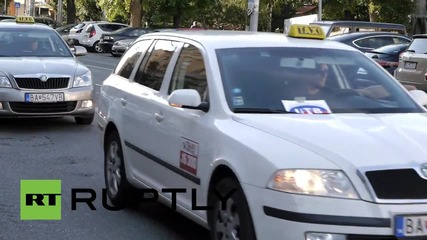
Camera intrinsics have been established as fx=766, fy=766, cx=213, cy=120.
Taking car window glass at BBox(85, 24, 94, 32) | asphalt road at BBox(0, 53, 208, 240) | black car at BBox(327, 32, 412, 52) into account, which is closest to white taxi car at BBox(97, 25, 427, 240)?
asphalt road at BBox(0, 53, 208, 240)

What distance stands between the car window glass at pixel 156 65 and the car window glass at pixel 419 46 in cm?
1058

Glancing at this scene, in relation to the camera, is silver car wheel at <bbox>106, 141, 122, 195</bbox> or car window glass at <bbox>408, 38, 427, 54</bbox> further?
car window glass at <bbox>408, 38, 427, 54</bbox>

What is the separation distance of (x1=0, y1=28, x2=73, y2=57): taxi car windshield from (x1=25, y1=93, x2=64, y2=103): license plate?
120 centimetres

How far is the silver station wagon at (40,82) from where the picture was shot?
10805 mm

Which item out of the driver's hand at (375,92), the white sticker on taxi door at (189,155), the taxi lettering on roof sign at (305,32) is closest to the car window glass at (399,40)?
the taxi lettering on roof sign at (305,32)

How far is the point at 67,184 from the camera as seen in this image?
7617 mm

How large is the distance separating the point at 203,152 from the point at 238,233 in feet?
2.21

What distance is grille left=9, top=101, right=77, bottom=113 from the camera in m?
10.8

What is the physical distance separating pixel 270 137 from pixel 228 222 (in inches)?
23.5

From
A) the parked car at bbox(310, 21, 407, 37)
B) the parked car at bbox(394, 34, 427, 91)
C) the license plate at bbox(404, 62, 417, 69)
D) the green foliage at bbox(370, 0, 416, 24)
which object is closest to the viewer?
the parked car at bbox(394, 34, 427, 91)

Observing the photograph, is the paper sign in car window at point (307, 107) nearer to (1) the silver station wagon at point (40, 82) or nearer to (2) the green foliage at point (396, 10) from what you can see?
(1) the silver station wagon at point (40, 82)

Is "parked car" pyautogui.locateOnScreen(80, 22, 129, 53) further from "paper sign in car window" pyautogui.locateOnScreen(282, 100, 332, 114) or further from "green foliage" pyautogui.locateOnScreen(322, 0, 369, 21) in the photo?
"paper sign in car window" pyautogui.locateOnScreen(282, 100, 332, 114)

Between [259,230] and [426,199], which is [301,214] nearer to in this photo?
[259,230]
